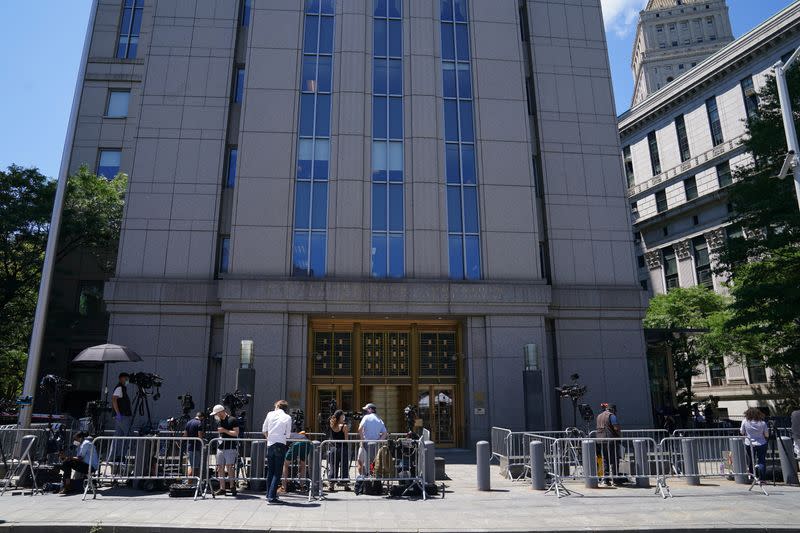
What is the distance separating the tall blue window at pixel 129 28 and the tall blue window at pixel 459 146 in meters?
21.3

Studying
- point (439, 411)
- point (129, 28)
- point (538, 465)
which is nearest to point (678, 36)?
point (129, 28)

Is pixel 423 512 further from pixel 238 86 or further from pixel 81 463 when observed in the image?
pixel 238 86

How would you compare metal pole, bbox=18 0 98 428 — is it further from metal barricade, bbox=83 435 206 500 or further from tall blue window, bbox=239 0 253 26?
tall blue window, bbox=239 0 253 26

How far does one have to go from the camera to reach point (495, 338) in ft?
77.4

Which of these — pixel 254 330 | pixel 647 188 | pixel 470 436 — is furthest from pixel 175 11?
pixel 647 188

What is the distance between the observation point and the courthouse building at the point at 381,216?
23297 mm

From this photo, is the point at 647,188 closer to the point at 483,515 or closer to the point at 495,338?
the point at 495,338

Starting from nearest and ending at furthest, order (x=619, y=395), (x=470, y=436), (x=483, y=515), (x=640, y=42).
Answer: (x=483, y=515)
(x=470, y=436)
(x=619, y=395)
(x=640, y=42)

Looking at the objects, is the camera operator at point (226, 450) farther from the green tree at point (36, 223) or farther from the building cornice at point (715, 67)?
the building cornice at point (715, 67)

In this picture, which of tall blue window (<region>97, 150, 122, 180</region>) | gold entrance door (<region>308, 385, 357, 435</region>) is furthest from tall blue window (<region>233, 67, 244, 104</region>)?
gold entrance door (<region>308, 385, 357, 435</region>)

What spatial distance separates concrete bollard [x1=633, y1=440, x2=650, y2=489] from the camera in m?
13.6

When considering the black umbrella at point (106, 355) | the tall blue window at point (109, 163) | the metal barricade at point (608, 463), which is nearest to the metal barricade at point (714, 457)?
the metal barricade at point (608, 463)

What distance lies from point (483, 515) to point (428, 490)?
2547 mm

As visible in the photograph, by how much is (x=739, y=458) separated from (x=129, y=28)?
4042cm
